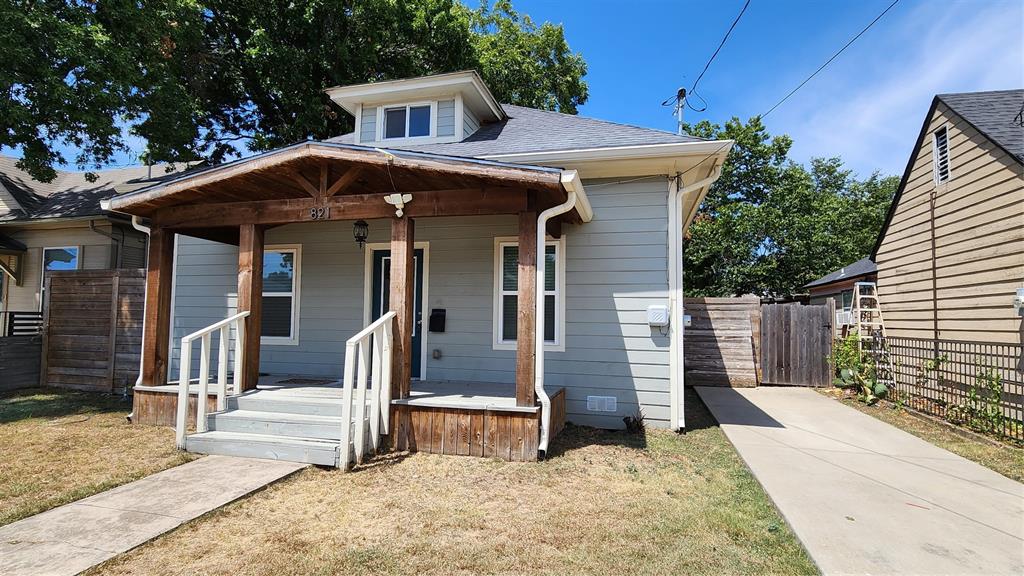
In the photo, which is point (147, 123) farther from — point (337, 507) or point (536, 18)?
point (536, 18)

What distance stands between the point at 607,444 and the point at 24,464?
5.16 metres

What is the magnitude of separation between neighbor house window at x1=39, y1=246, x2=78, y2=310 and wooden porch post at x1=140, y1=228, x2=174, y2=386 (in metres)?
6.88

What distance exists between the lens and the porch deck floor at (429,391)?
15.3 ft

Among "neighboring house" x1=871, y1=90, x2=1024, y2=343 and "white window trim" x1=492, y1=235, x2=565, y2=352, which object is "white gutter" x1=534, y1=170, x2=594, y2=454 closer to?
"white window trim" x1=492, y1=235, x2=565, y2=352

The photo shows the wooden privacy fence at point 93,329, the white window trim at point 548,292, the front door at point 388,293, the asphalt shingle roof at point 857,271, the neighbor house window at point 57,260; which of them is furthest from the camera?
the asphalt shingle roof at point 857,271

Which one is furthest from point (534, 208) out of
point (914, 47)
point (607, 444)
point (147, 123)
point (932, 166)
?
point (147, 123)

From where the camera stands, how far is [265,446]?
4.38 m

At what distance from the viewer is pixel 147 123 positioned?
10312 mm

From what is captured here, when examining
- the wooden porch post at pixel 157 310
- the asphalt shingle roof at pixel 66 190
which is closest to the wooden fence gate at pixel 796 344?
the wooden porch post at pixel 157 310

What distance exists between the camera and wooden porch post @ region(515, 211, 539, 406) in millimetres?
4461

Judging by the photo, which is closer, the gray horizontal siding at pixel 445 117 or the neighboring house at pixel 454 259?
Answer: the neighboring house at pixel 454 259

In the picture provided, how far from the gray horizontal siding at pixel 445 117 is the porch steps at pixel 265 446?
15.6 ft

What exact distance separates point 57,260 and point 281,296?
24.4ft

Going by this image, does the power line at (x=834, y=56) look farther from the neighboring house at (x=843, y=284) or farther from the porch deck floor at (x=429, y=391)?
the porch deck floor at (x=429, y=391)
